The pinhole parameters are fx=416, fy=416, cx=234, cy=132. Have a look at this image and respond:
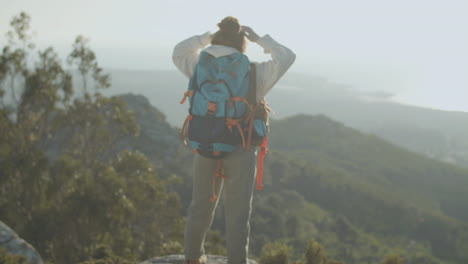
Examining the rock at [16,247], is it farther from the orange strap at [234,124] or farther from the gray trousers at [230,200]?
the orange strap at [234,124]

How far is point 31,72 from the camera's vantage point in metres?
16.4

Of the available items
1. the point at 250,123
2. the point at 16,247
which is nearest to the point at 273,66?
the point at 250,123

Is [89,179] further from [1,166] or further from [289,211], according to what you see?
[289,211]

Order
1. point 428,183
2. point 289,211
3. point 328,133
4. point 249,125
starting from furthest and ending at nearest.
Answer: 1. point 328,133
2. point 428,183
3. point 289,211
4. point 249,125

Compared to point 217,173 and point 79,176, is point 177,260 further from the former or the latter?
point 79,176

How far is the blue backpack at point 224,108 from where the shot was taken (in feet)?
12.5

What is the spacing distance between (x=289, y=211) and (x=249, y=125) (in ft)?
Result: 225

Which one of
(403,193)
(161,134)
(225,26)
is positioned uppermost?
(225,26)

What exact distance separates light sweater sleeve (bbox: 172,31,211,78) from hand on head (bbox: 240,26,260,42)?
0.40 m

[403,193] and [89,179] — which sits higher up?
[89,179]

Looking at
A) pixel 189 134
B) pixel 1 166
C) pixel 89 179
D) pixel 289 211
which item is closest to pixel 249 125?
pixel 189 134

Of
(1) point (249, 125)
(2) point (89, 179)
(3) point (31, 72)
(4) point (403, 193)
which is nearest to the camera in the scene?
(1) point (249, 125)

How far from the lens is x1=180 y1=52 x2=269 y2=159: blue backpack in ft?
12.5

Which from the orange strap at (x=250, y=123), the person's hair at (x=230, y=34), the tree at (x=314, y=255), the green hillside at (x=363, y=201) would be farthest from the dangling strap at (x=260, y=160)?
the green hillside at (x=363, y=201)
